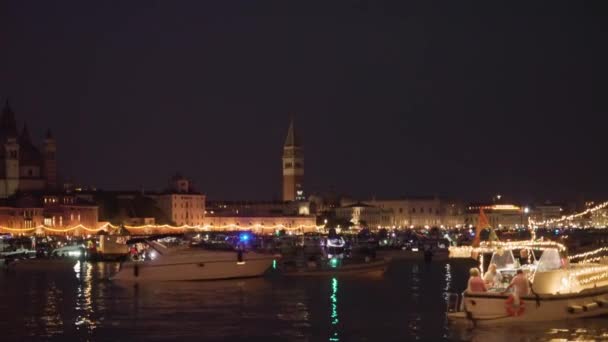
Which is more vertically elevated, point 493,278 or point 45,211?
point 45,211

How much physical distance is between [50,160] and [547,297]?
4562 inches

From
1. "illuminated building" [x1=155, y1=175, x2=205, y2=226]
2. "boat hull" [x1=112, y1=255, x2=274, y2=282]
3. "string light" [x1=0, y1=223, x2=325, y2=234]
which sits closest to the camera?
"boat hull" [x1=112, y1=255, x2=274, y2=282]

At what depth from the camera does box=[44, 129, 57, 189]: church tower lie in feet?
437

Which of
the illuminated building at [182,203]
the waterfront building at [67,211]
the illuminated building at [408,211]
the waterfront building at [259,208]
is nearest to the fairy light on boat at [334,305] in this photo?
the waterfront building at [67,211]

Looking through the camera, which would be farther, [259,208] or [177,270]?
[259,208]

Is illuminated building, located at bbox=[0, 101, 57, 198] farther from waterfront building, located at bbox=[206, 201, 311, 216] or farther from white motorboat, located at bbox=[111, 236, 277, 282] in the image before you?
white motorboat, located at bbox=[111, 236, 277, 282]

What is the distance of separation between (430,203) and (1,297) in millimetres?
167186

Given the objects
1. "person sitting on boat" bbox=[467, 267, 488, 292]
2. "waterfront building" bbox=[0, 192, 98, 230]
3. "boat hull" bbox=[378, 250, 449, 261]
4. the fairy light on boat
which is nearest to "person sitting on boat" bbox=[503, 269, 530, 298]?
"person sitting on boat" bbox=[467, 267, 488, 292]

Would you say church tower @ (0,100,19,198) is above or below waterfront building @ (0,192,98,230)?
above

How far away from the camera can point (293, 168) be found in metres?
182

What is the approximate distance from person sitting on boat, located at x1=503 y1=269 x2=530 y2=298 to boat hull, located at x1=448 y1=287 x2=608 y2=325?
170 mm

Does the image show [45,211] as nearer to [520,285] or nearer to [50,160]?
[50,160]

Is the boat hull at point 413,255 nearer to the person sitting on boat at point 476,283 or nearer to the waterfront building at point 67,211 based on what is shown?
the person sitting on boat at point 476,283

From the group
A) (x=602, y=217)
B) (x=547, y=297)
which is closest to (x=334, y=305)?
(x=547, y=297)
